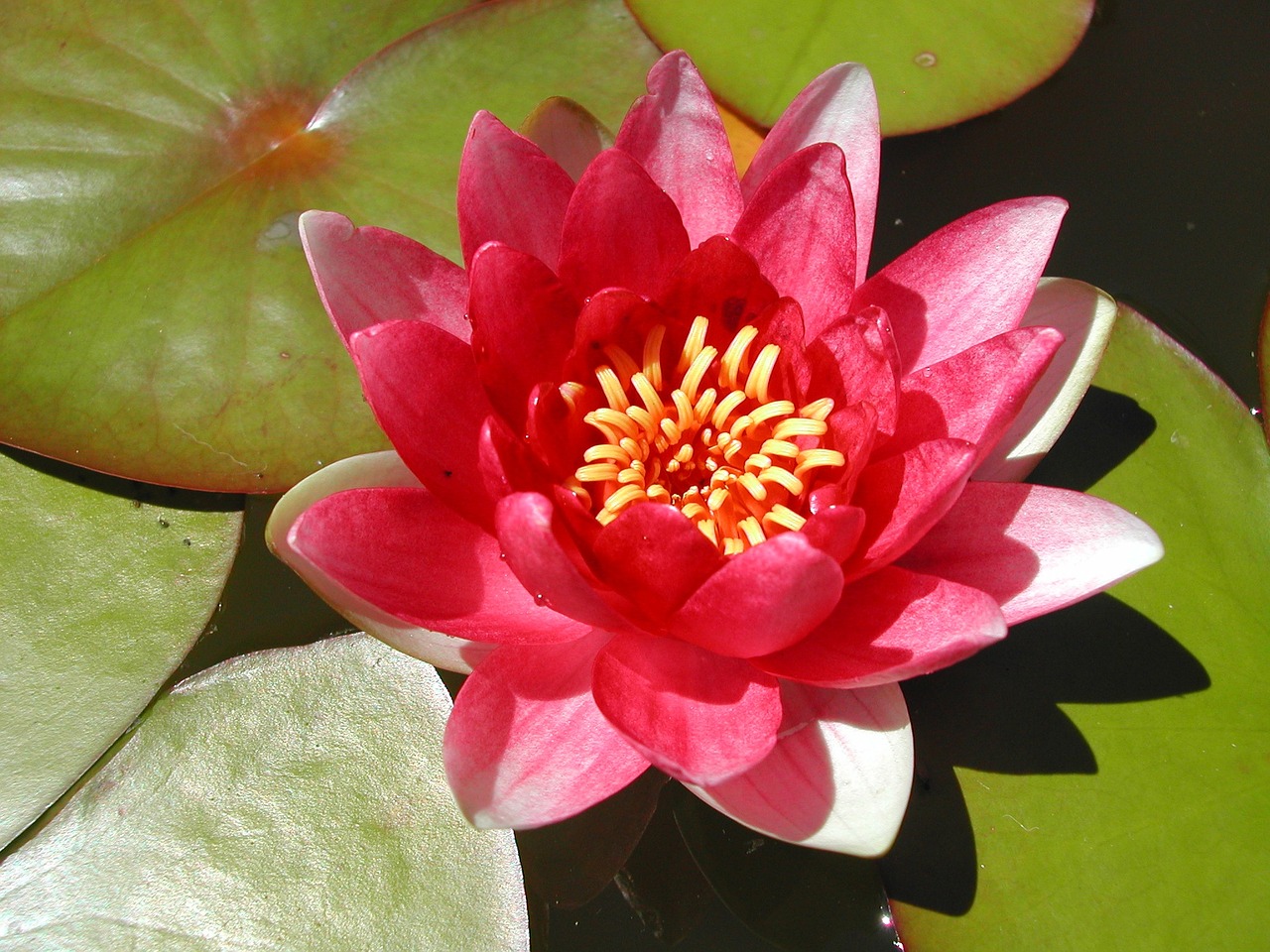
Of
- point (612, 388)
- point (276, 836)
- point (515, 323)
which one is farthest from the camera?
point (276, 836)

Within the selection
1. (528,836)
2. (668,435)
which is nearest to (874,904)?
(528,836)

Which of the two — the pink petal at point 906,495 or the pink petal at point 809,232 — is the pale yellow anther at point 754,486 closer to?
the pink petal at point 906,495

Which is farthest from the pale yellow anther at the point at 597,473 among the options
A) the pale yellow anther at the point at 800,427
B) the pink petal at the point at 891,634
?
the pink petal at the point at 891,634

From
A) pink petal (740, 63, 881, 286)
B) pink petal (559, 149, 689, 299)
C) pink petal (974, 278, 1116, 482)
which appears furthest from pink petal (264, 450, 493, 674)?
pink petal (974, 278, 1116, 482)

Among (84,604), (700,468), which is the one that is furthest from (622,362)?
(84,604)

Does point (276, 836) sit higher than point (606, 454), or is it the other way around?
point (606, 454)

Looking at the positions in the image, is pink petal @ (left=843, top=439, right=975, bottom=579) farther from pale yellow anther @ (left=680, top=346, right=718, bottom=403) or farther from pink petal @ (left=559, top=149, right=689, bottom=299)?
pink petal @ (left=559, top=149, right=689, bottom=299)

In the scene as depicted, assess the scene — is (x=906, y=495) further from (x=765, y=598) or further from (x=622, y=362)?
(x=622, y=362)
